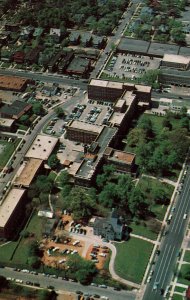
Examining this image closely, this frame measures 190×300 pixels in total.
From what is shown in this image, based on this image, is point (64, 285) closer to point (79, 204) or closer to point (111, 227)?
point (111, 227)

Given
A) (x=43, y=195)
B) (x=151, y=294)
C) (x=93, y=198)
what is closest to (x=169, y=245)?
(x=151, y=294)

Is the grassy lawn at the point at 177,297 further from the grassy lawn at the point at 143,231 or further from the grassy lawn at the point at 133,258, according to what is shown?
Answer: the grassy lawn at the point at 143,231

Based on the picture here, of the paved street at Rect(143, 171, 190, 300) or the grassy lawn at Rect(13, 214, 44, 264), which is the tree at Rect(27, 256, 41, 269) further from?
the paved street at Rect(143, 171, 190, 300)

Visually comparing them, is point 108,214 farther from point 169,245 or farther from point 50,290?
point 50,290

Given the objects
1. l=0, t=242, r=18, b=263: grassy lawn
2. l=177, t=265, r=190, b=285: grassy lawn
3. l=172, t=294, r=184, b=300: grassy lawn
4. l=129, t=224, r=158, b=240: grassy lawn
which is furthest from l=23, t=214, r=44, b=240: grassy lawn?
l=172, t=294, r=184, b=300: grassy lawn

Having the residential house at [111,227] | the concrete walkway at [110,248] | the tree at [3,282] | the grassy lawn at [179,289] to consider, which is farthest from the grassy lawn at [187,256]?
the tree at [3,282]

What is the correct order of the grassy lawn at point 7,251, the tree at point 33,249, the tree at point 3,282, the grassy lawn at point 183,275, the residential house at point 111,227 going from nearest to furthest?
the grassy lawn at point 183,275
the tree at point 3,282
the tree at point 33,249
the grassy lawn at point 7,251
the residential house at point 111,227

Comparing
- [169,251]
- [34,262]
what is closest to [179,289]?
[169,251]
